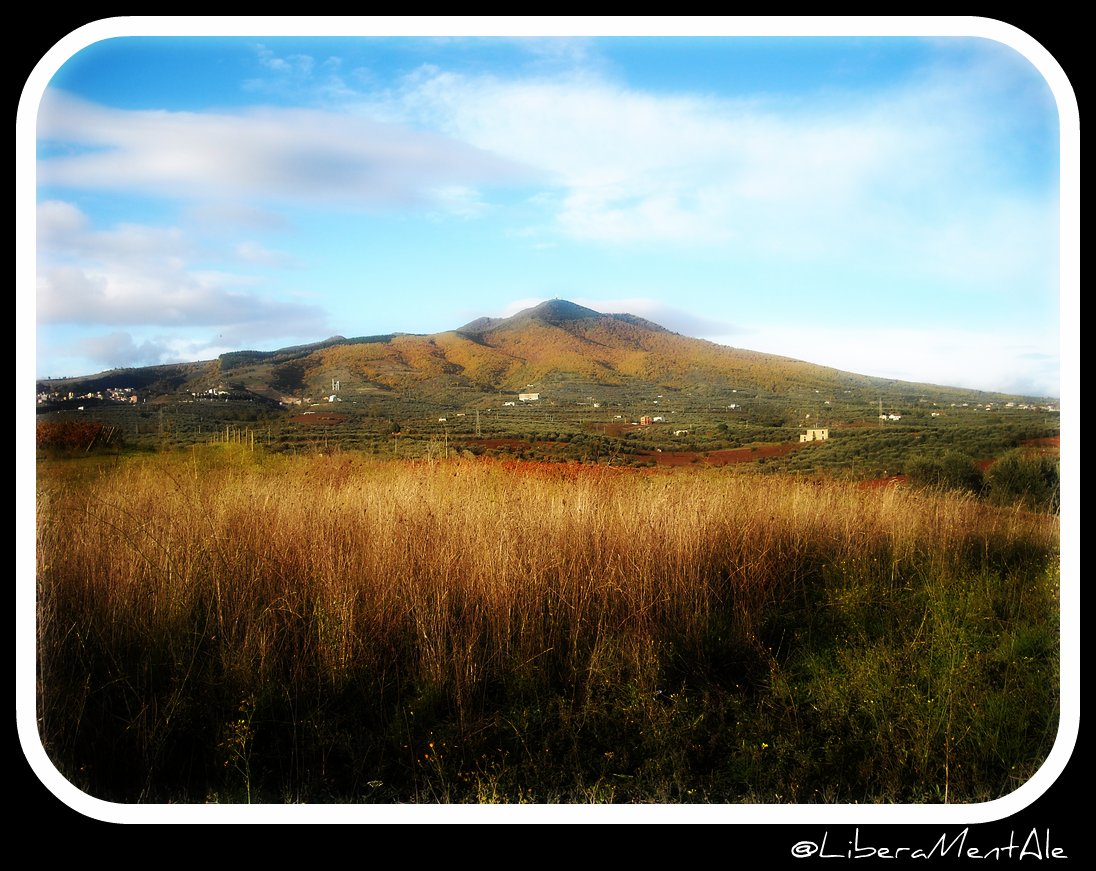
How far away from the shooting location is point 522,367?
29.5 feet

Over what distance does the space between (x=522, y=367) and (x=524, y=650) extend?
6.01 m

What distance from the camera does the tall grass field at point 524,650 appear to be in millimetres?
2814

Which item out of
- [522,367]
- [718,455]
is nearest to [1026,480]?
[718,455]

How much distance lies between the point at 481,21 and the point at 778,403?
27.3ft

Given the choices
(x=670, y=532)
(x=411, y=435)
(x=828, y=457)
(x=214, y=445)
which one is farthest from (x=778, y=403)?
(x=214, y=445)

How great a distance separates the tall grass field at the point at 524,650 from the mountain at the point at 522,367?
2.64 m

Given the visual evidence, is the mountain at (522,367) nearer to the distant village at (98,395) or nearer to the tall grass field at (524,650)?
the distant village at (98,395)

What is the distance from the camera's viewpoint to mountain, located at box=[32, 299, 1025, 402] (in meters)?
7.25

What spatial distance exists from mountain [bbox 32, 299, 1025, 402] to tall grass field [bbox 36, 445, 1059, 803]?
2.64 metres

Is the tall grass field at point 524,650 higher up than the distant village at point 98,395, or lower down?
lower down

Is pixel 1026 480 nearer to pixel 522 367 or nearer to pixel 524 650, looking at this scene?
pixel 524 650

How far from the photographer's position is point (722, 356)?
31.5ft

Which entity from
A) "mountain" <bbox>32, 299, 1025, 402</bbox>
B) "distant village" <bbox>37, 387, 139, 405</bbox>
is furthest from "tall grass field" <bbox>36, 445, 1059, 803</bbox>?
"mountain" <bbox>32, 299, 1025, 402</bbox>

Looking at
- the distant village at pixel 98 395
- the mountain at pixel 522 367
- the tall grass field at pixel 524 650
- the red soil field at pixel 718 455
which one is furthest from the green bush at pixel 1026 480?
the distant village at pixel 98 395
